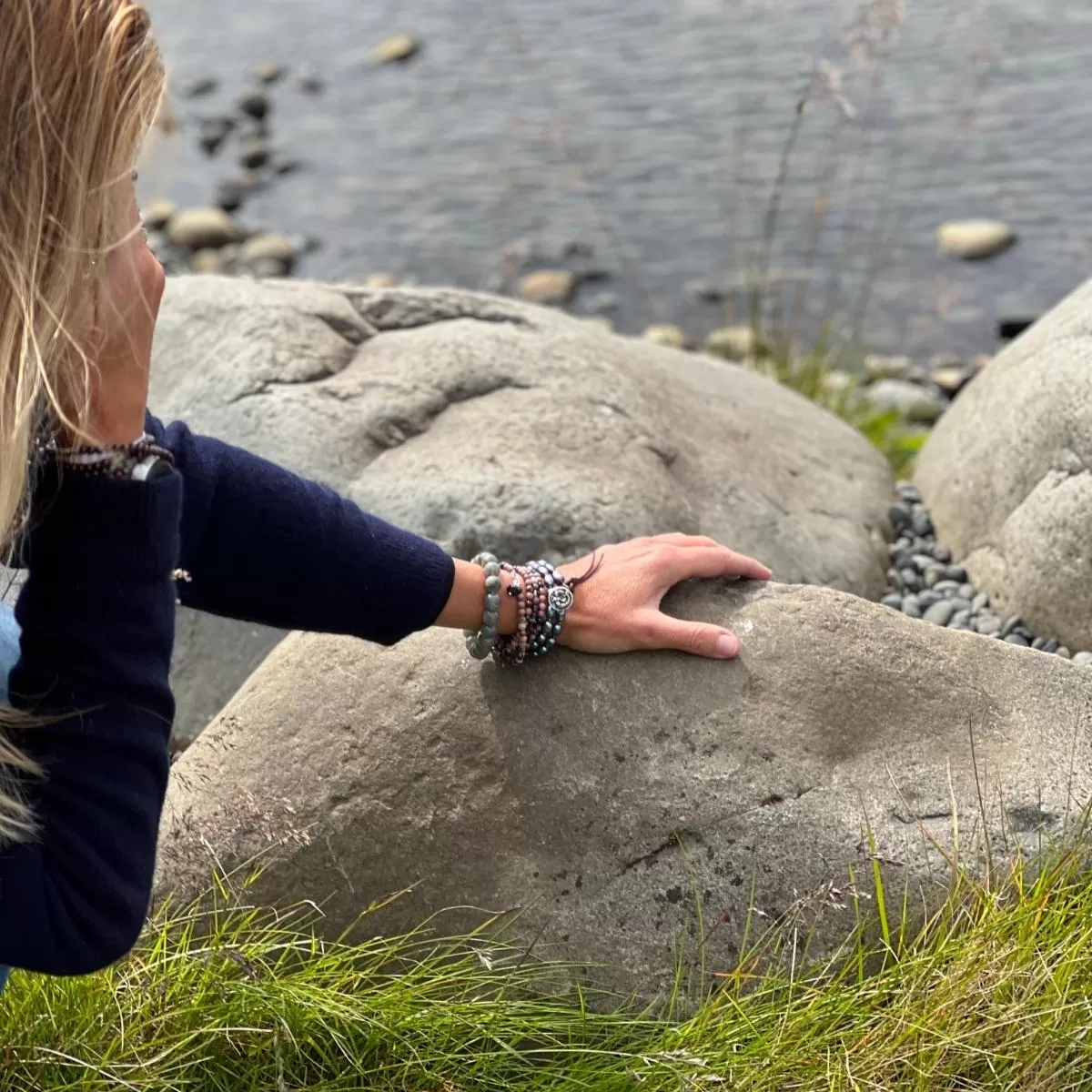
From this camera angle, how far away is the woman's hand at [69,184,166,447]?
5.56 feet

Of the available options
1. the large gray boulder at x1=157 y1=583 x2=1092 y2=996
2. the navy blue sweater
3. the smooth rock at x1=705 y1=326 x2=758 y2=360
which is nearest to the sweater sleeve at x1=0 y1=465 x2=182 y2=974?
the navy blue sweater

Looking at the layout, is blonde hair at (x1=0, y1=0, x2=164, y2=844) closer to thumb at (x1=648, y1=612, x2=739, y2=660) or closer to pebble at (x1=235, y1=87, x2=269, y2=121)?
thumb at (x1=648, y1=612, x2=739, y2=660)

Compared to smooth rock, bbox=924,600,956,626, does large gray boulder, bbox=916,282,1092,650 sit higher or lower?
higher

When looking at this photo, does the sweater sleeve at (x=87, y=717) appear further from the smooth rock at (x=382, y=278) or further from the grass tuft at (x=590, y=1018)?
the smooth rock at (x=382, y=278)

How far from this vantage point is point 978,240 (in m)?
8.27

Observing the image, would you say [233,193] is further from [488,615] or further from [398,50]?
[488,615]

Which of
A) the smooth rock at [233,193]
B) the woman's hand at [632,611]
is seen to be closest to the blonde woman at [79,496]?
the woman's hand at [632,611]

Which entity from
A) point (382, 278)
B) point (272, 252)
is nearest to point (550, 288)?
point (382, 278)

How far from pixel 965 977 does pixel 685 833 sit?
1.69 ft

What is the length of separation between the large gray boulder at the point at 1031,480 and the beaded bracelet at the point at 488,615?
1589mm

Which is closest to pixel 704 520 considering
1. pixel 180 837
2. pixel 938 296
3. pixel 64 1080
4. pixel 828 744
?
pixel 828 744

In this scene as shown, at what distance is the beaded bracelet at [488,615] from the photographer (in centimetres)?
238

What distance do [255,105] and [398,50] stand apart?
49.7 inches

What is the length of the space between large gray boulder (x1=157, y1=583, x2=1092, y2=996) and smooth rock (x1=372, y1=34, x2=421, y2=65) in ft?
32.8
